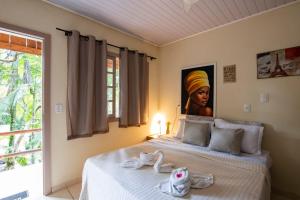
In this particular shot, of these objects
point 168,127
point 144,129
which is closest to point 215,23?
point 168,127

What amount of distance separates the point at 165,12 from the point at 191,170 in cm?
209

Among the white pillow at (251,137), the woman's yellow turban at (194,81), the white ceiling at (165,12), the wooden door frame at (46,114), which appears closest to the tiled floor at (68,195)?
the wooden door frame at (46,114)

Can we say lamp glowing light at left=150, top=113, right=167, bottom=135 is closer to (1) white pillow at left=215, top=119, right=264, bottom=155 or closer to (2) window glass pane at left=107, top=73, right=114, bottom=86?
(2) window glass pane at left=107, top=73, right=114, bottom=86

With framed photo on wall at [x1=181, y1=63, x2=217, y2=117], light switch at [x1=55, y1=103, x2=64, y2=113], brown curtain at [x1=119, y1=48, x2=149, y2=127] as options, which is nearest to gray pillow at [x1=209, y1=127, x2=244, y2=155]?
framed photo on wall at [x1=181, y1=63, x2=217, y2=117]

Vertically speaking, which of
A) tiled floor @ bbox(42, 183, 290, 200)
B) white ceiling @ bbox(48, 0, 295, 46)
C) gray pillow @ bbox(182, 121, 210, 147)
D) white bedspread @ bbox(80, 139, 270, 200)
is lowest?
tiled floor @ bbox(42, 183, 290, 200)

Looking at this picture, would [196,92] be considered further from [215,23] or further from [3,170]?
[3,170]

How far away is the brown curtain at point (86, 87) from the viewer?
7.58ft

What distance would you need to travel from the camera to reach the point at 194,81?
10.2ft

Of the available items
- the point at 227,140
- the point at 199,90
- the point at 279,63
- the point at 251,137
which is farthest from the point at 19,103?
the point at 279,63

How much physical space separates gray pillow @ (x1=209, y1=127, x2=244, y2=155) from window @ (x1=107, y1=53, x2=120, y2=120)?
5.56ft

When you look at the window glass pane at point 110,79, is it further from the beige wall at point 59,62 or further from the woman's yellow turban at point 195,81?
the woman's yellow turban at point 195,81

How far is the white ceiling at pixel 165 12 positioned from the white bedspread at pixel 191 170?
6.38ft

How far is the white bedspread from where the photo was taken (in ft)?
3.91

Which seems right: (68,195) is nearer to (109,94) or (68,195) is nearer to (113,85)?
(109,94)
